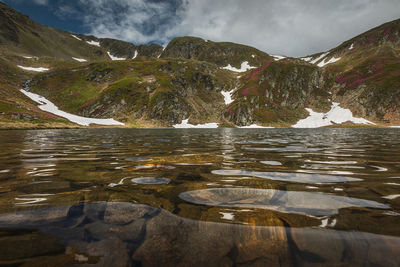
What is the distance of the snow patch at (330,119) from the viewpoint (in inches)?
4225

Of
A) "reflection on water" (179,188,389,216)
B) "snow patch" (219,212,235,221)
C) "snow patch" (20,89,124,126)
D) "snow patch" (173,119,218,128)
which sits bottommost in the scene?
"reflection on water" (179,188,389,216)

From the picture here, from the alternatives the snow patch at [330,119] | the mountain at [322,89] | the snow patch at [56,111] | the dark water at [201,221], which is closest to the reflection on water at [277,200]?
the dark water at [201,221]

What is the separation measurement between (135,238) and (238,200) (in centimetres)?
230

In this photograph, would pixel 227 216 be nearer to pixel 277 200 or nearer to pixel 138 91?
pixel 277 200

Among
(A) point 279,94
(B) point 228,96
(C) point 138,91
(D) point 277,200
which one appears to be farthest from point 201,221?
(B) point 228,96

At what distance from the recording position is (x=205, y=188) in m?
4.71

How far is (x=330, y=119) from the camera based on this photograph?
110688 mm

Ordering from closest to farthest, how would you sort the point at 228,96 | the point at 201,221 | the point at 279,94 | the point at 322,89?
the point at 201,221
the point at 279,94
the point at 322,89
the point at 228,96

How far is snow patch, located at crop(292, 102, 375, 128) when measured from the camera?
10732 cm

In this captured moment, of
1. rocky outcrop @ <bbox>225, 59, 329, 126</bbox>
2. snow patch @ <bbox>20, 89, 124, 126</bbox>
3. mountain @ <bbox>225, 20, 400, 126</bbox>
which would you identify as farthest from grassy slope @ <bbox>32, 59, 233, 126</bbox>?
mountain @ <bbox>225, 20, 400, 126</bbox>

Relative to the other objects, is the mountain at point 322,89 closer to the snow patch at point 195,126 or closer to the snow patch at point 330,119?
the snow patch at point 330,119

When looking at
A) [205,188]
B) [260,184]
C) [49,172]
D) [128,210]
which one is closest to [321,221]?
[260,184]

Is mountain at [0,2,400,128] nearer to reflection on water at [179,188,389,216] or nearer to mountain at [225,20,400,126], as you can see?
mountain at [225,20,400,126]

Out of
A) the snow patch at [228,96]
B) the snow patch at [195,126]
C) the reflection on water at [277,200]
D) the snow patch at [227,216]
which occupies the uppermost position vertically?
the snow patch at [228,96]
